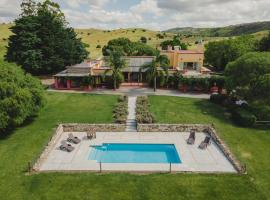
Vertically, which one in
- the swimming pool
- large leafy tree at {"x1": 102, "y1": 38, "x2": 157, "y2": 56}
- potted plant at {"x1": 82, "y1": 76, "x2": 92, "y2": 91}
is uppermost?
large leafy tree at {"x1": 102, "y1": 38, "x2": 157, "y2": 56}

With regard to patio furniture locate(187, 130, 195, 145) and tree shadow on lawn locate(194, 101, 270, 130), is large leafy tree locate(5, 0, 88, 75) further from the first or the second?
patio furniture locate(187, 130, 195, 145)

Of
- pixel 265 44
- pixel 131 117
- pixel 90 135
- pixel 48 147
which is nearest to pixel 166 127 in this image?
pixel 131 117

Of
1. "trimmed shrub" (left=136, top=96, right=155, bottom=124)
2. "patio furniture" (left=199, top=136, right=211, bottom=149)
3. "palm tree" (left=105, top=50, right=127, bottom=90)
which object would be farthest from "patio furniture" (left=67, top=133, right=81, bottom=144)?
"palm tree" (left=105, top=50, right=127, bottom=90)

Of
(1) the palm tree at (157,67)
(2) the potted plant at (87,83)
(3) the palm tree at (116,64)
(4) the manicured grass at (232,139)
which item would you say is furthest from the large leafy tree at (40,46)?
(4) the manicured grass at (232,139)

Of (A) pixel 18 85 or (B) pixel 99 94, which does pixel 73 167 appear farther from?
(B) pixel 99 94

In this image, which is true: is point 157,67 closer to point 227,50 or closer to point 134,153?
point 134,153

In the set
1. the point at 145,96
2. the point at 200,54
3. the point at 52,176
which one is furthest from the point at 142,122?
the point at 200,54

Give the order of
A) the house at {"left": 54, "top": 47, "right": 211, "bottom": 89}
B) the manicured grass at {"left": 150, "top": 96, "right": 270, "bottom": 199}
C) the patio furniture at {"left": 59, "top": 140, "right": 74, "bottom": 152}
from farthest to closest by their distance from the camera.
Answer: the house at {"left": 54, "top": 47, "right": 211, "bottom": 89} → the patio furniture at {"left": 59, "top": 140, "right": 74, "bottom": 152} → the manicured grass at {"left": 150, "top": 96, "right": 270, "bottom": 199}
